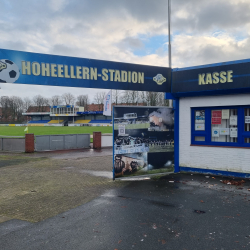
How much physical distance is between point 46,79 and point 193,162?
6.09 metres

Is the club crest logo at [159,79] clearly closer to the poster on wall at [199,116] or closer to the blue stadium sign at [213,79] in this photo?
the blue stadium sign at [213,79]

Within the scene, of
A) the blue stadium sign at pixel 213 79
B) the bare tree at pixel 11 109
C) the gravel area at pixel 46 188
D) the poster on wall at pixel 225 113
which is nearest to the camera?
the gravel area at pixel 46 188

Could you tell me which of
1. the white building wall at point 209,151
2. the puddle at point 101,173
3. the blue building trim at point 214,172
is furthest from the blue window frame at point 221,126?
the puddle at point 101,173

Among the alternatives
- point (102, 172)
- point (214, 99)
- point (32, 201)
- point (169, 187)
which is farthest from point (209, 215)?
point (102, 172)

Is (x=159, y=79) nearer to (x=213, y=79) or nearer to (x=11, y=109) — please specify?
(x=213, y=79)

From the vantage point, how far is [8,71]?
24.3 ft

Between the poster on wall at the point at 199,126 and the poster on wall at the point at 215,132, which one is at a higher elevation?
the poster on wall at the point at 199,126

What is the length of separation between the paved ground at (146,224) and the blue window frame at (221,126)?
2217mm

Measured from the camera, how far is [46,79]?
7945 mm

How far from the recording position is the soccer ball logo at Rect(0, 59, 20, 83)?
7359 millimetres

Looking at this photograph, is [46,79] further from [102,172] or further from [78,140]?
[78,140]

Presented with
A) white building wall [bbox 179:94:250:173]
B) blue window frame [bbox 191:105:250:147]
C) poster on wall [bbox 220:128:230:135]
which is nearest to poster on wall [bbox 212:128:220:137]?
blue window frame [bbox 191:105:250:147]

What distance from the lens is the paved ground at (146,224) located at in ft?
13.2

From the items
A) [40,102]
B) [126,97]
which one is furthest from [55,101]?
[126,97]
